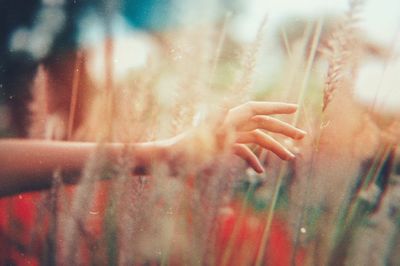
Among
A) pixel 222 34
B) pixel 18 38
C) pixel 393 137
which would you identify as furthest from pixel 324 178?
pixel 18 38

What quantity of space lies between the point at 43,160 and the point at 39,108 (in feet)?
0.42

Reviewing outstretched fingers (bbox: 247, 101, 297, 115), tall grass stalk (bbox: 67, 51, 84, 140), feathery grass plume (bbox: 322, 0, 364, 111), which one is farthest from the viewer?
tall grass stalk (bbox: 67, 51, 84, 140)

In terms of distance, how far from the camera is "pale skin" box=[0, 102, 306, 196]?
0.95 metres

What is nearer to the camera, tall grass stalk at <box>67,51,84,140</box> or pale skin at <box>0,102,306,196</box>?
pale skin at <box>0,102,306,196</box>

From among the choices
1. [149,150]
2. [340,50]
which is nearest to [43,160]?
[149,150]

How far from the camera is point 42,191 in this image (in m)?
0.96

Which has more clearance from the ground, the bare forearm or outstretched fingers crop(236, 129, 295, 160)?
outstretched fingers crop(236, 129, 295, 160)

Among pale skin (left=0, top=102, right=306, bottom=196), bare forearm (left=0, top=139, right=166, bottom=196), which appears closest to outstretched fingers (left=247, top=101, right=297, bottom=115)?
pale skin (left=0, top=102, right=306, bottom=196)

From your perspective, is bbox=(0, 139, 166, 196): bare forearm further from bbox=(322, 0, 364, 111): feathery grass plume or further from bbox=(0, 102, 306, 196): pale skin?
bbox=(322, 0, 364, 111): feathery grass plume

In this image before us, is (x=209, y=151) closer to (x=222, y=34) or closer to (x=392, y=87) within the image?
(x=222, y=34)

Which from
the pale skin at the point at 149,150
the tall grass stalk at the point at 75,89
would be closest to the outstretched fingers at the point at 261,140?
the pale skin at the point at 149,150

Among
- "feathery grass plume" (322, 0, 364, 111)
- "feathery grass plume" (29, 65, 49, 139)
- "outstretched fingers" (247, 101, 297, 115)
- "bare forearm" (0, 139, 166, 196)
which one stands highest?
"feathery grass plume" (322, 0, 364, 111)

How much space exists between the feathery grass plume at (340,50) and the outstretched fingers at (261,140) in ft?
0.55

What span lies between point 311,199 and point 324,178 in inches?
2.2
